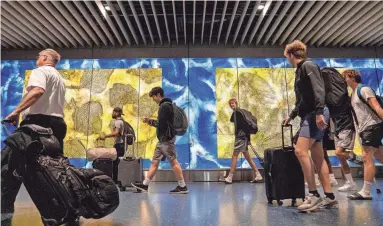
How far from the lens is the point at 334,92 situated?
3143 mm

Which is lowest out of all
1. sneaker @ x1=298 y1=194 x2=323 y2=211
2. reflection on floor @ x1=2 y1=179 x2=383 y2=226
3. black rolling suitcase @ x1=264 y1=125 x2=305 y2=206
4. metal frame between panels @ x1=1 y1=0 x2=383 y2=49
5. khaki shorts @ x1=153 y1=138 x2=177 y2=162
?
reflection on floor @ x1=2 y1=179 x2=383 y2=226

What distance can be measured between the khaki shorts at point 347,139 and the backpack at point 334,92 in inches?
47.9

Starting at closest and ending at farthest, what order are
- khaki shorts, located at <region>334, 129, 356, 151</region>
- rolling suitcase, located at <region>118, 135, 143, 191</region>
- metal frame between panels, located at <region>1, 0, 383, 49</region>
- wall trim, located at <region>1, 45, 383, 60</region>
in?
khaki shorts, located at <region>334, 129, 356, 151</region> < rolling suitcase, located at <region>118, 135, 143, 191</region> < metal frame between panels, located at <region>1, 0, 383, 49</region> < wall trim, located at <region>1, 45, 383, 60</region>

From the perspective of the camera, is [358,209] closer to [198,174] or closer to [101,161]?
[101,161]

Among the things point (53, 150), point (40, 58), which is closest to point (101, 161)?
point (40, 58)

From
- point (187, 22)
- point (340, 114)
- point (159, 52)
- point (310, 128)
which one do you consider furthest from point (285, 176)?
point (159, 52)

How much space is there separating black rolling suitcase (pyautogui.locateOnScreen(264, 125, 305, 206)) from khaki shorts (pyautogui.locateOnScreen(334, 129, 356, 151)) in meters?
1.38

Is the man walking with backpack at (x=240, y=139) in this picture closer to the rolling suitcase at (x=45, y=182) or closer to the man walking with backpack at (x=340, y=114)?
the man walking with backpack at (x=340, y=114)

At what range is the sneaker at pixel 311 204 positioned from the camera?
2.64 m

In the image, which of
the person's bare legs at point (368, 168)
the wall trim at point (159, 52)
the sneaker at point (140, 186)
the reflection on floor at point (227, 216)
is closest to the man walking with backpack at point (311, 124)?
the reflection on floor at point (227, 216)

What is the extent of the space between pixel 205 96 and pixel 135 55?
2.25 m

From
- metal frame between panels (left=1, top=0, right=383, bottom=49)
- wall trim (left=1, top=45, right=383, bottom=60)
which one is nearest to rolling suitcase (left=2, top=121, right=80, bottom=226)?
metal frame between panels (left=1, top=0, right=383, bottom=49)

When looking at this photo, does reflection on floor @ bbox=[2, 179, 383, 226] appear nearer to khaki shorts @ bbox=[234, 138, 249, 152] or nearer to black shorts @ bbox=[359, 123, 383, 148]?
black shorts @ bbox=[359, 123, 383, 148]

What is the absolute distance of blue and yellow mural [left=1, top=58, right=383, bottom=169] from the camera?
334 inches
